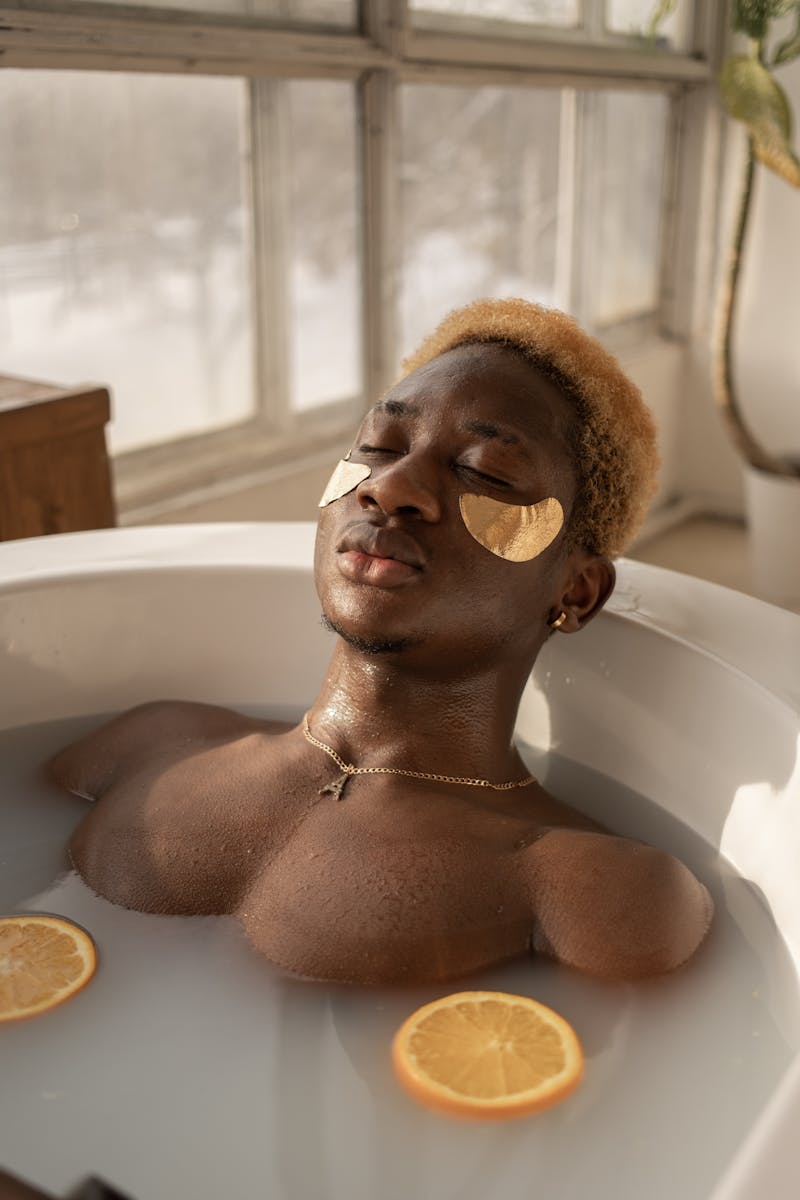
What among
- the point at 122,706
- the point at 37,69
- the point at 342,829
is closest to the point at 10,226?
the point at 37,69

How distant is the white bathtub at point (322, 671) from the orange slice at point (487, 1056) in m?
0.03

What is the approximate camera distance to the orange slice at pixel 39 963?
3.80ft

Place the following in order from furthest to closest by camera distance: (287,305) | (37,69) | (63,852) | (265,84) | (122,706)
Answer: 1. (287,305)
2. (265,84)
3. (37,69)
4. (122,706)
5. (63,852)

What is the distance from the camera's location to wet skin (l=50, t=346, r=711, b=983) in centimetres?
118

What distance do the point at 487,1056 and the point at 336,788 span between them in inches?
13.2

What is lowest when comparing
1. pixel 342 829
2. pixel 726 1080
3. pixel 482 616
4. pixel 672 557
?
pixel 672 557

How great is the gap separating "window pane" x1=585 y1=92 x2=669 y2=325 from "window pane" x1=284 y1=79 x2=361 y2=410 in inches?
47.7

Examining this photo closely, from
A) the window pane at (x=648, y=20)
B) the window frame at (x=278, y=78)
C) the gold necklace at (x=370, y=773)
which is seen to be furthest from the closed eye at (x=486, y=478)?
the window pane at (x=648, y=20)

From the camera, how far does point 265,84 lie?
273cm

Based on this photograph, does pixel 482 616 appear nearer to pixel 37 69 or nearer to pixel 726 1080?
pixel 726 1080

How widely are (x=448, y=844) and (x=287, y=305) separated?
196 centimetres

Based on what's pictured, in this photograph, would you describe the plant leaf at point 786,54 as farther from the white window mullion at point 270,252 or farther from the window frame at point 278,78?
the white window mullion at point 270,252

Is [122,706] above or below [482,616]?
below

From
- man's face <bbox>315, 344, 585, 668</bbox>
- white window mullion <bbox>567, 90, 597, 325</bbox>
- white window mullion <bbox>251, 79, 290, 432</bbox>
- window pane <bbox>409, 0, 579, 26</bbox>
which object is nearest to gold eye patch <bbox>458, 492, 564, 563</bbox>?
man's face <bbox>315, 344, 585, 668</bbox>
